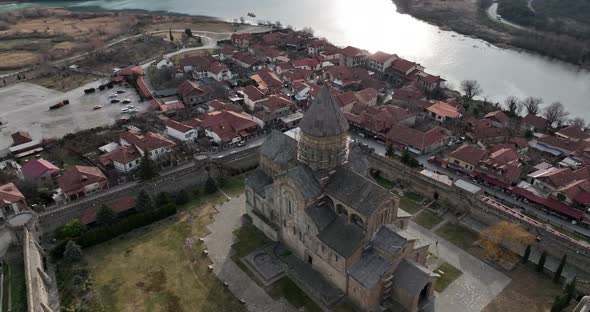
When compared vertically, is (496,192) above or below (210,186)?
below

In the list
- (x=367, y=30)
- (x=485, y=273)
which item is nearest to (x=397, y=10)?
(x=367, y=30)

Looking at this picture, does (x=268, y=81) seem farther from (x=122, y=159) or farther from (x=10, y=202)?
(x=10, y=202)

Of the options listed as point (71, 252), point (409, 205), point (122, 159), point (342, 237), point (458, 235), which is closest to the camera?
point (342, 237)

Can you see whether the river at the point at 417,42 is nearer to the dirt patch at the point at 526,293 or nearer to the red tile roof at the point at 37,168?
the dirt patch at the point at 526,293

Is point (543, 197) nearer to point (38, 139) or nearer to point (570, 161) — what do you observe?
point (570, 161)

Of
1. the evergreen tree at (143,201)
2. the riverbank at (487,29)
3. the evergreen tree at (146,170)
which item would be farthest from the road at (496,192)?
the riverbank at (487,29)

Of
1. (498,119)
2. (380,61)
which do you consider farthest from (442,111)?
(380,61)
